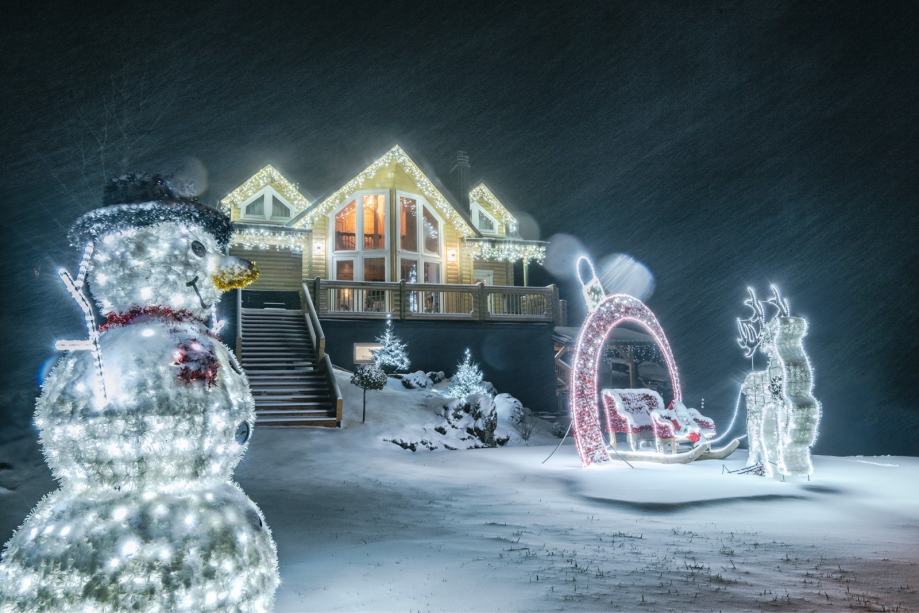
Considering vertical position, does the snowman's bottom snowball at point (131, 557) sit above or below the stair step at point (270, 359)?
below

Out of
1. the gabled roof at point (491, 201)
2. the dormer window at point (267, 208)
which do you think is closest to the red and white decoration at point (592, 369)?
the gabled roof at point (491, 201)

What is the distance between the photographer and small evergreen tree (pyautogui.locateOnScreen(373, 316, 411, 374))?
16.0m

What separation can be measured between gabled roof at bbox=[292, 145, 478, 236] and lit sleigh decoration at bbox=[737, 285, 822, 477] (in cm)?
1309

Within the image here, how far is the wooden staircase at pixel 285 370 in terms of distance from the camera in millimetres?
12367

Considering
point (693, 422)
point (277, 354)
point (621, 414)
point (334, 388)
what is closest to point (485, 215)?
point (277, 354)

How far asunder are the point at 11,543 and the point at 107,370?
856 mm

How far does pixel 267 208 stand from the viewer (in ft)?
68.7

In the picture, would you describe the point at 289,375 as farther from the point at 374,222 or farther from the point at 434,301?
the point at 374,222

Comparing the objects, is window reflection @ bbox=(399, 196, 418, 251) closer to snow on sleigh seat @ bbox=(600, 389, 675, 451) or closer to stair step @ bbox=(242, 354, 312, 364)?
stair step @ bbox=(242, 354, 312, 364)

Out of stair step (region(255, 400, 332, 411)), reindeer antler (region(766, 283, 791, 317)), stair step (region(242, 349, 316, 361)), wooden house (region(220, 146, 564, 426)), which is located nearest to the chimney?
wooden house (region(220, 146, 564, 426))

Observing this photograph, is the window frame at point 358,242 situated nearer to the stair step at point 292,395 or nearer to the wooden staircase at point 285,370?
the wooden staircase at point 285,370

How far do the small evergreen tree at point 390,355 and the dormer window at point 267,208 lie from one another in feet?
24.8

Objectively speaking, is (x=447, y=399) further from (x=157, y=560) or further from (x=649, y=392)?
(x=157, y=560)

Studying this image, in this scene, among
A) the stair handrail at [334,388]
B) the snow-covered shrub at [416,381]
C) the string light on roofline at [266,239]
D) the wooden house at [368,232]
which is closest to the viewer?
the stair handrail at [334,388]
